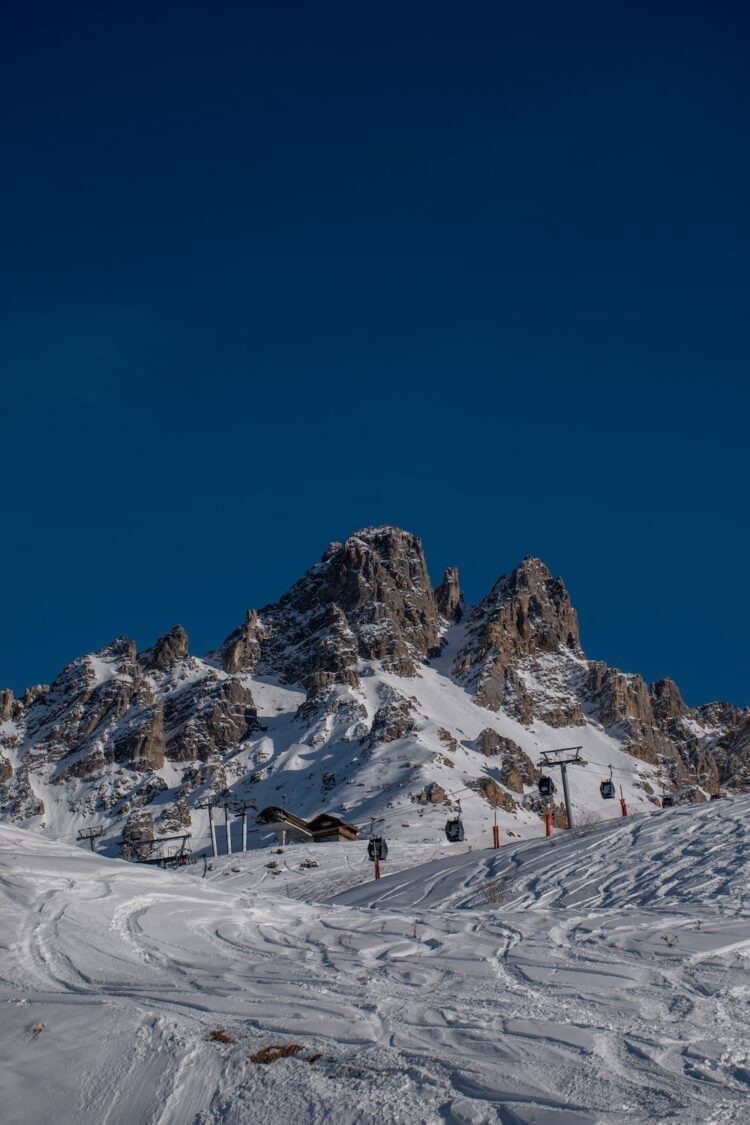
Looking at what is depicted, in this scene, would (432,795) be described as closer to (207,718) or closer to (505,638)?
(207,718)

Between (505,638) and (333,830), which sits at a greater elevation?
(505,638)

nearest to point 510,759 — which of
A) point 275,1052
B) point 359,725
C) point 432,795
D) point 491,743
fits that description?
point 491,743

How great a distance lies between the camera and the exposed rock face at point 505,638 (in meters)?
166

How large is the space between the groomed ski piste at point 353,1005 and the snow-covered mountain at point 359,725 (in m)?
→ 68.2

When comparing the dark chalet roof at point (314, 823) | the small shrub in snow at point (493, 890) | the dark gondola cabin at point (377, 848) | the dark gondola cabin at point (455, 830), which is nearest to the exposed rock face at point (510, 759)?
the dark chalet roof at point (314, 823)

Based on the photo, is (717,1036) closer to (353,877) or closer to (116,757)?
(353,877)

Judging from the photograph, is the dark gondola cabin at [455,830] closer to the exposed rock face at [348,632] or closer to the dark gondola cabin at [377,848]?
the dark gondola cabin at [377,848]

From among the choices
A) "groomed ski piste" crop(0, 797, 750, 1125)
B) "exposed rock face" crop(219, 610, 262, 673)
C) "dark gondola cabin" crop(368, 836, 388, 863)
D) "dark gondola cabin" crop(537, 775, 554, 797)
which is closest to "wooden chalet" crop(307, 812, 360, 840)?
"dark gondola cabin" crop(537, 775, 554, 797)

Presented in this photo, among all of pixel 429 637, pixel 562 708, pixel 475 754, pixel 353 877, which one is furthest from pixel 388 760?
pixel 353 877

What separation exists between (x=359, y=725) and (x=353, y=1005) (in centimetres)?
12600

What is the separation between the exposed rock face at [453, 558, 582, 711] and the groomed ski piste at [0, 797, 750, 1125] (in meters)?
148

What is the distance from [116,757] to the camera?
472 ft

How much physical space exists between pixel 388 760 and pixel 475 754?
53.1 ft

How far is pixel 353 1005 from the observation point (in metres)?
8.45
